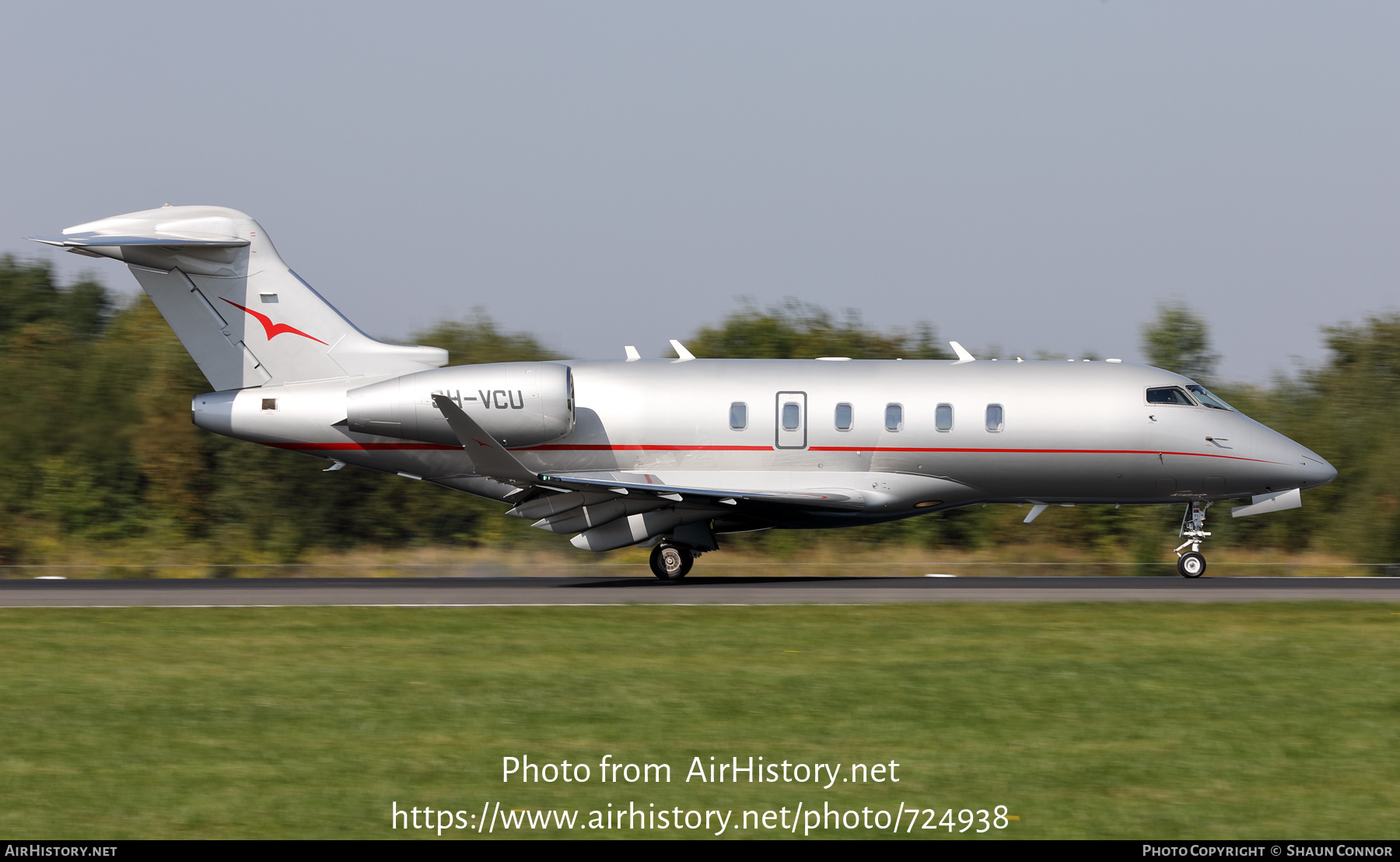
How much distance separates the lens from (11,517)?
32.3m

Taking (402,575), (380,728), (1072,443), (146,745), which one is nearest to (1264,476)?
(1072,443)

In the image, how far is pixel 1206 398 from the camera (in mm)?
22953

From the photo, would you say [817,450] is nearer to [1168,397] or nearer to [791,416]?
[791,416]

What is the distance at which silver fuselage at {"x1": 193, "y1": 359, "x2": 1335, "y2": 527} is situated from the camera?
73.6 ft

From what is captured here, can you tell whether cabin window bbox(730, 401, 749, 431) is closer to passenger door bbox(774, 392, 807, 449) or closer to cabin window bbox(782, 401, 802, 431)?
passenger door bbox(774, 392, 807, 449)

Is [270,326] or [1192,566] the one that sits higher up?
[270,326]

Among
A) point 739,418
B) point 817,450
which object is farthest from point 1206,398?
point 739,418

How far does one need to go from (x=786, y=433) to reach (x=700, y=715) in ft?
39.5

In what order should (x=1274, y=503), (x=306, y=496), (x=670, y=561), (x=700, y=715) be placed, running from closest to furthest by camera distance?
1. (x=700, y=715)
2. (x=670, y=561)
3. (x=1274, y=503)
4. (x=306, y=496)

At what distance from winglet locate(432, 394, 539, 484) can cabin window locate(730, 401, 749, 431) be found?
3.49 meters

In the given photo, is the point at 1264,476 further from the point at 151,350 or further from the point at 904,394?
the point at 151,350

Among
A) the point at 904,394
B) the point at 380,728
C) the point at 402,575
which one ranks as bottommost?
the point at 402,575

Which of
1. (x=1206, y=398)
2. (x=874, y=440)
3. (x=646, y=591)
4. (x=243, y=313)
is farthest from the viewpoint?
(x=243, y=313)

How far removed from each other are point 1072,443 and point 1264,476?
315 cm
